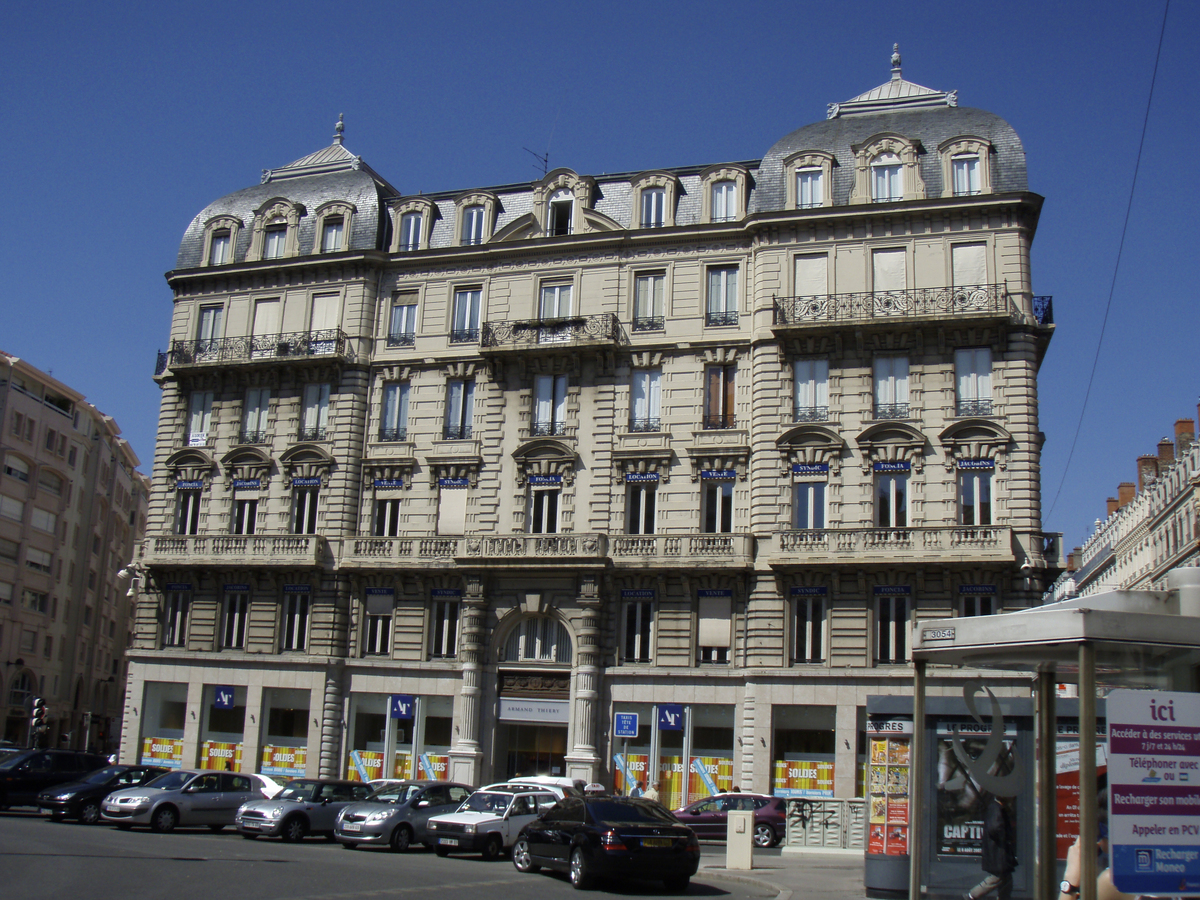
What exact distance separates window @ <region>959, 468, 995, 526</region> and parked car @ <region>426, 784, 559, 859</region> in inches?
628

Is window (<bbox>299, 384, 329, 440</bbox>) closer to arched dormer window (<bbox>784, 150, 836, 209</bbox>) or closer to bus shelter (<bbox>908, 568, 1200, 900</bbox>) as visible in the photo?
arched dormer window (<bbox>784, 150, 836, 209</bbox>)

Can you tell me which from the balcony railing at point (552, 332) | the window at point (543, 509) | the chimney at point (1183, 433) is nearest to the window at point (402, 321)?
the balcony railing at point (552, 332)

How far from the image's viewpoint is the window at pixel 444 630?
3847cm

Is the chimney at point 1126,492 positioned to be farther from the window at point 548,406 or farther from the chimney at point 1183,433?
the window at point 548,406

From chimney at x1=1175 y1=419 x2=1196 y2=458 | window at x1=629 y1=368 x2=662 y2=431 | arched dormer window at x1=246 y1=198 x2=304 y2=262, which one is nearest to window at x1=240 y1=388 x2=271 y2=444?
arched dormer window at x1=246 y1=198 x2=304 y2=262

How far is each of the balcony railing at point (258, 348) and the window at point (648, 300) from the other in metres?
10.9

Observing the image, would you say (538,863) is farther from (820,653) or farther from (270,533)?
(270,533)

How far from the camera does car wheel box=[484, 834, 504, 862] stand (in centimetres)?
2383

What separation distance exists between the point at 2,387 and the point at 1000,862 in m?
65.2

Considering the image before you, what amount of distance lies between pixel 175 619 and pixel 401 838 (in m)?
20.4

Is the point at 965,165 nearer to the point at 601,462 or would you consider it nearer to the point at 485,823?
the point at 601,462

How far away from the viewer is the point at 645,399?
125 ft

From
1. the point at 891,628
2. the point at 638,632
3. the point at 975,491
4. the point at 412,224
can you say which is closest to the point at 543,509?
the point at 638,632

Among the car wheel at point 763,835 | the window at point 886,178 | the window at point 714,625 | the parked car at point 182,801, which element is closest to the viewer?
the parked car at point 182,801
